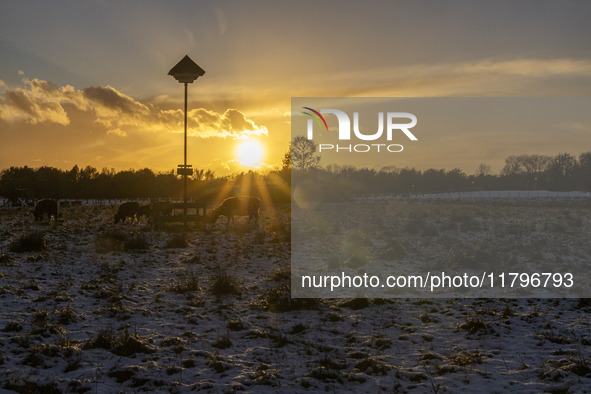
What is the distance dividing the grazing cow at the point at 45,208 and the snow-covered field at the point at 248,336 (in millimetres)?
10551

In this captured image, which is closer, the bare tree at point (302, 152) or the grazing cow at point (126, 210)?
the grazing cow at point (126, 210)

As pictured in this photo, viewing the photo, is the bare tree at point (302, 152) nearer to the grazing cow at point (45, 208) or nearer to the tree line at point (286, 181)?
the tree line at point (286, 181)

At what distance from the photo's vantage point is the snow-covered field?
6.44m

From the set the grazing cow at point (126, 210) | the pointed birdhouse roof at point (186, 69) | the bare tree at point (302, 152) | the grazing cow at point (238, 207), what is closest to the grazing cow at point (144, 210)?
the grazing cow at point (126, 210)

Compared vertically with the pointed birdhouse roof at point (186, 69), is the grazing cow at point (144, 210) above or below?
below

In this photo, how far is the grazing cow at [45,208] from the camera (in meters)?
23.1

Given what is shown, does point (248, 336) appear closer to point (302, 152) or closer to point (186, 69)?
point (186, 69)

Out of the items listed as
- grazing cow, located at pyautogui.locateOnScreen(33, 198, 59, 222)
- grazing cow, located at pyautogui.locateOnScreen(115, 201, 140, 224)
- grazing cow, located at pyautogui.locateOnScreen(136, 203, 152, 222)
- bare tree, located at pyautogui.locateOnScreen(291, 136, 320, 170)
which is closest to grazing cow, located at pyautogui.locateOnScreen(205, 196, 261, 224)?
grazing cow, located at pyautogui.locateOnScreen(136, 203, 152, 222)

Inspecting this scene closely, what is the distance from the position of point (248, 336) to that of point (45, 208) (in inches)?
772

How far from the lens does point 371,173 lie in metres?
98.0

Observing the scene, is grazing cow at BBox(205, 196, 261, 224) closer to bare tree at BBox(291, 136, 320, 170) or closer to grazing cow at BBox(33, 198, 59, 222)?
grazing cow at BBox(33, 198, 59, 222)

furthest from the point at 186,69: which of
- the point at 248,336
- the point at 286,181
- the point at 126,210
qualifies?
the point at 286,181

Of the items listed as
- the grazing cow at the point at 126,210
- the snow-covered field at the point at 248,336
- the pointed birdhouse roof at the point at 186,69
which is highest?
the pointed birdhouse roof at the point at 186,69

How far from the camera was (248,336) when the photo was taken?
8398mm
